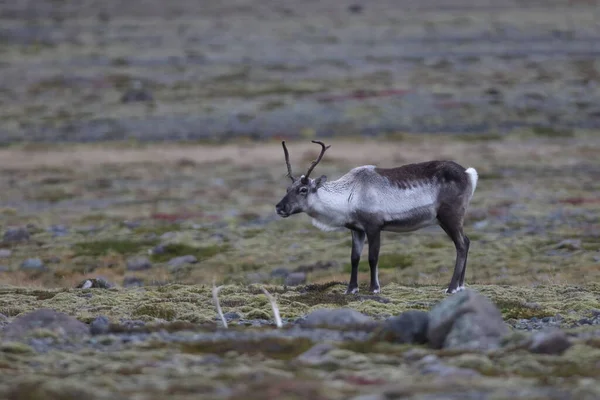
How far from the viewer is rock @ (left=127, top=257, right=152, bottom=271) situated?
27703 millimetres

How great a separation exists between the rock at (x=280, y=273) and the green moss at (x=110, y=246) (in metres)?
5.52

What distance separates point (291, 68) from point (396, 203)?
66.4 metres

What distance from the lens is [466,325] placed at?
13391mm

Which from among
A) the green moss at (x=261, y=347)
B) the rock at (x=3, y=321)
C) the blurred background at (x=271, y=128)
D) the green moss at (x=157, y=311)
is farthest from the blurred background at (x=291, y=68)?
the green moss at (x=261, y=347)

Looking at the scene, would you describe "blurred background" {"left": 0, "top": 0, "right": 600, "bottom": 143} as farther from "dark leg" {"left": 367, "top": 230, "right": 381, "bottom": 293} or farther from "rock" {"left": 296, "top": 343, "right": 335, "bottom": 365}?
"rock" {"left": 296, "top": 343, "right": 335, "bottom": 365}

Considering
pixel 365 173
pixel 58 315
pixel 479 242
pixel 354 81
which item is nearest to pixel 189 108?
pixel 354 81

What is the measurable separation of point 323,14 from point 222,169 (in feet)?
234

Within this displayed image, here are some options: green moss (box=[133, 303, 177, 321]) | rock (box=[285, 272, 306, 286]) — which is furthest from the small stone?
rock (box=[285, 272, 306, 286])

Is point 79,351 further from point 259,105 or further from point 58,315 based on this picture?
point 259,105

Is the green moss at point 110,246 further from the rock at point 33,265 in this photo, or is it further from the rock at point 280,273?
the rock at point 280,273

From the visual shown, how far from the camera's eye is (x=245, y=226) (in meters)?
34.1

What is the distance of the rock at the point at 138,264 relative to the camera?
27.7 metres

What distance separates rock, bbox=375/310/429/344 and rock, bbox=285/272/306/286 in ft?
36.8

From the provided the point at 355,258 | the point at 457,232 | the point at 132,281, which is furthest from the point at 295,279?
the point at 457,232
